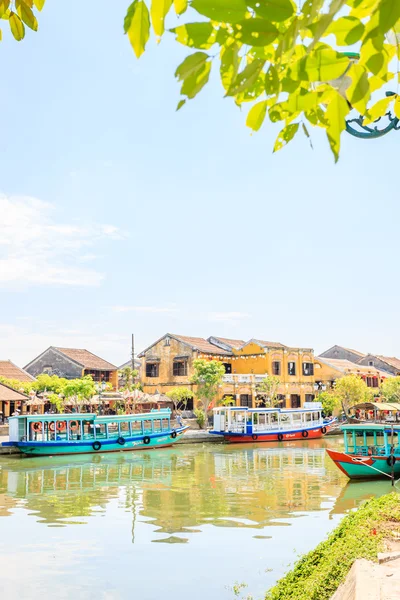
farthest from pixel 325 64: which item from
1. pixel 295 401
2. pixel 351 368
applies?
pixel 351 368

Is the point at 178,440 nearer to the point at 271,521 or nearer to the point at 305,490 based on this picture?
the point at 305,490

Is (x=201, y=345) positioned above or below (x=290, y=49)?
above

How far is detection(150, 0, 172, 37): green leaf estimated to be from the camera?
3.90 ft

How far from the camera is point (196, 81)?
1.13 meters

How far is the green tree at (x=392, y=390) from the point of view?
36844 mm

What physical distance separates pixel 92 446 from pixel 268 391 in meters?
14.5

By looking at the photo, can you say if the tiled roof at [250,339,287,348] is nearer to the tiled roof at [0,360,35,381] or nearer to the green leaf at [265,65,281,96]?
the tiled roof at [0,360,35,381]

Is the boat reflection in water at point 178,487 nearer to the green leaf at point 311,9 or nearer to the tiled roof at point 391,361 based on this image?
the green leaf at point 311,9

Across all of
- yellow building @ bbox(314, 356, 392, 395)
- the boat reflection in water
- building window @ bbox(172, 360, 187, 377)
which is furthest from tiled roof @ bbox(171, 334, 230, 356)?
the boat reflection in water

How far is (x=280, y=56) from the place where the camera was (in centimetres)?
106

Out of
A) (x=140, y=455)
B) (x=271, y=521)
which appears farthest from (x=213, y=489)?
(x=140, y=455)

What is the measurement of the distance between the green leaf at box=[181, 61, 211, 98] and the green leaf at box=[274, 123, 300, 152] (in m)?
0.37

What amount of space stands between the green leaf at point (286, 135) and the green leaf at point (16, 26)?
910 millimetres

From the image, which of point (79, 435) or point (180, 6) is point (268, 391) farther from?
point (180, 6)
